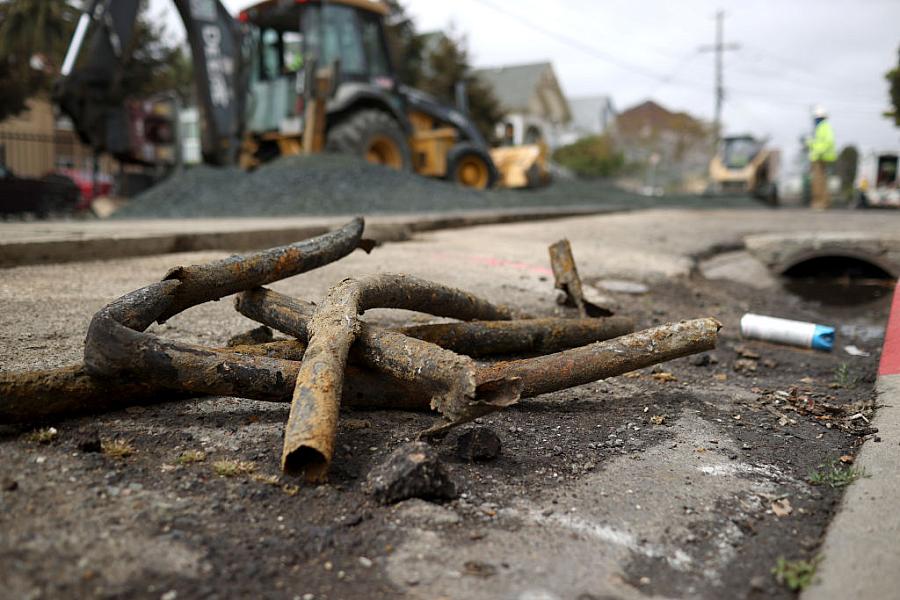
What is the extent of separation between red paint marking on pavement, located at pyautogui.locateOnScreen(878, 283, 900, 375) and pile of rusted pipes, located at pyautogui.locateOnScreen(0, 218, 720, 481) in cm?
119

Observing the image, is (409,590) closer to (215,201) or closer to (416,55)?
(215,201)

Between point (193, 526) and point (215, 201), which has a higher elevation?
point (215, 201)

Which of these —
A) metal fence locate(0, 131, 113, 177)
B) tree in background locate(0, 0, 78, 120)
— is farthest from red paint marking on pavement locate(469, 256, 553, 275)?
metal fence locate(0, 131, 113, 177)

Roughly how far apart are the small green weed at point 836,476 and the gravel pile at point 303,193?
8.07 metres

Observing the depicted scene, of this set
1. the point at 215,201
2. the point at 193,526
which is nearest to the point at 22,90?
the point at 215,201

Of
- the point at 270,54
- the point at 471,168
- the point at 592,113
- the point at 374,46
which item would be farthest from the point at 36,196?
the point at 592,113

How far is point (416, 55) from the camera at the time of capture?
2647cm

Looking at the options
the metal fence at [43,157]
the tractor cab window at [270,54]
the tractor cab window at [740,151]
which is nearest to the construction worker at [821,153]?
the tractor cab window at [740,151]

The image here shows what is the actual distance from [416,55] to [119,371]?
2642cm

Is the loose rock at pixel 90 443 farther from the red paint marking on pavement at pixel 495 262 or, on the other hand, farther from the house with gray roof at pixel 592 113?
the house with gray roof at pixel 592 113

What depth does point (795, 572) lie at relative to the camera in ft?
4.99

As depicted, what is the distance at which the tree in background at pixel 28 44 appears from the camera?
16.7 m

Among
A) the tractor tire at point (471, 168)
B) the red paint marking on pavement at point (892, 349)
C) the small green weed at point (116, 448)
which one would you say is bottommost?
the small green weed at point (116, 448)

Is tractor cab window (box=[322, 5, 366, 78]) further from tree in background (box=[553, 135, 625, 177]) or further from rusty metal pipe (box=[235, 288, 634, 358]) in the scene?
tree in background (box=[553, 135, 625, 177])
